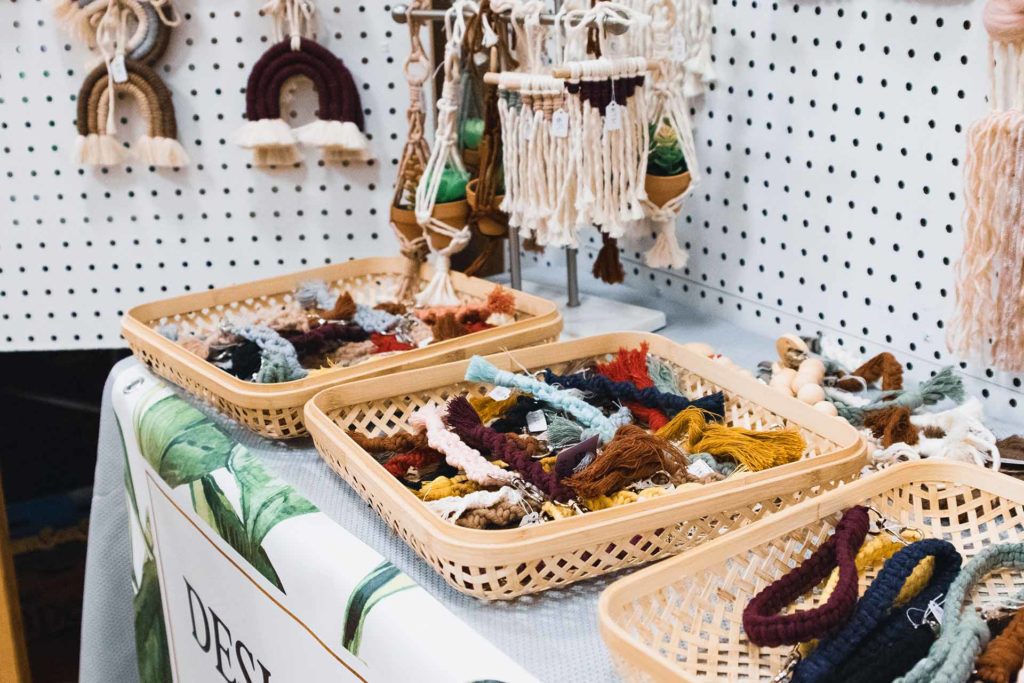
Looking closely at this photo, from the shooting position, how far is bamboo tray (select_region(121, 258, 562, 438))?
1.11 metres

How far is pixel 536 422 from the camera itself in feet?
3.38

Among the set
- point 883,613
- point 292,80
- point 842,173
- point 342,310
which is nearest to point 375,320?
point 342,310

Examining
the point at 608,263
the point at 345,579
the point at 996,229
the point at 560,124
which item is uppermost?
the point at 560,124

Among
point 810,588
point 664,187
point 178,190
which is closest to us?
point 810,588

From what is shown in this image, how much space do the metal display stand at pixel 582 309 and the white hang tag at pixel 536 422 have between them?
415mm

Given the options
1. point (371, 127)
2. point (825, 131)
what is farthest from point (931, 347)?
point (371, 127)

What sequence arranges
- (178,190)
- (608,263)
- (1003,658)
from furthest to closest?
1. (178,190)
2. (608,263)
3. (1003,658)

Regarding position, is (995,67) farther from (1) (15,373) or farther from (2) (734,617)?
(1) (15,373)

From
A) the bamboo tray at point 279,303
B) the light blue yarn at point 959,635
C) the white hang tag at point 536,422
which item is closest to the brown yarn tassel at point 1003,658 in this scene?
the light blue yarn at point 959,635

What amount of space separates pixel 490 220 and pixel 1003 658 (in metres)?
0.93

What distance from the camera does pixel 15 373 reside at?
2.38 metres

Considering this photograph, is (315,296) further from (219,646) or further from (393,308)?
(219,646)

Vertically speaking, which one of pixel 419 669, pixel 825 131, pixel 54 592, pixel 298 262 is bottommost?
pixel 54 592

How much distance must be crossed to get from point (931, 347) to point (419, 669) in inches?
29.9
